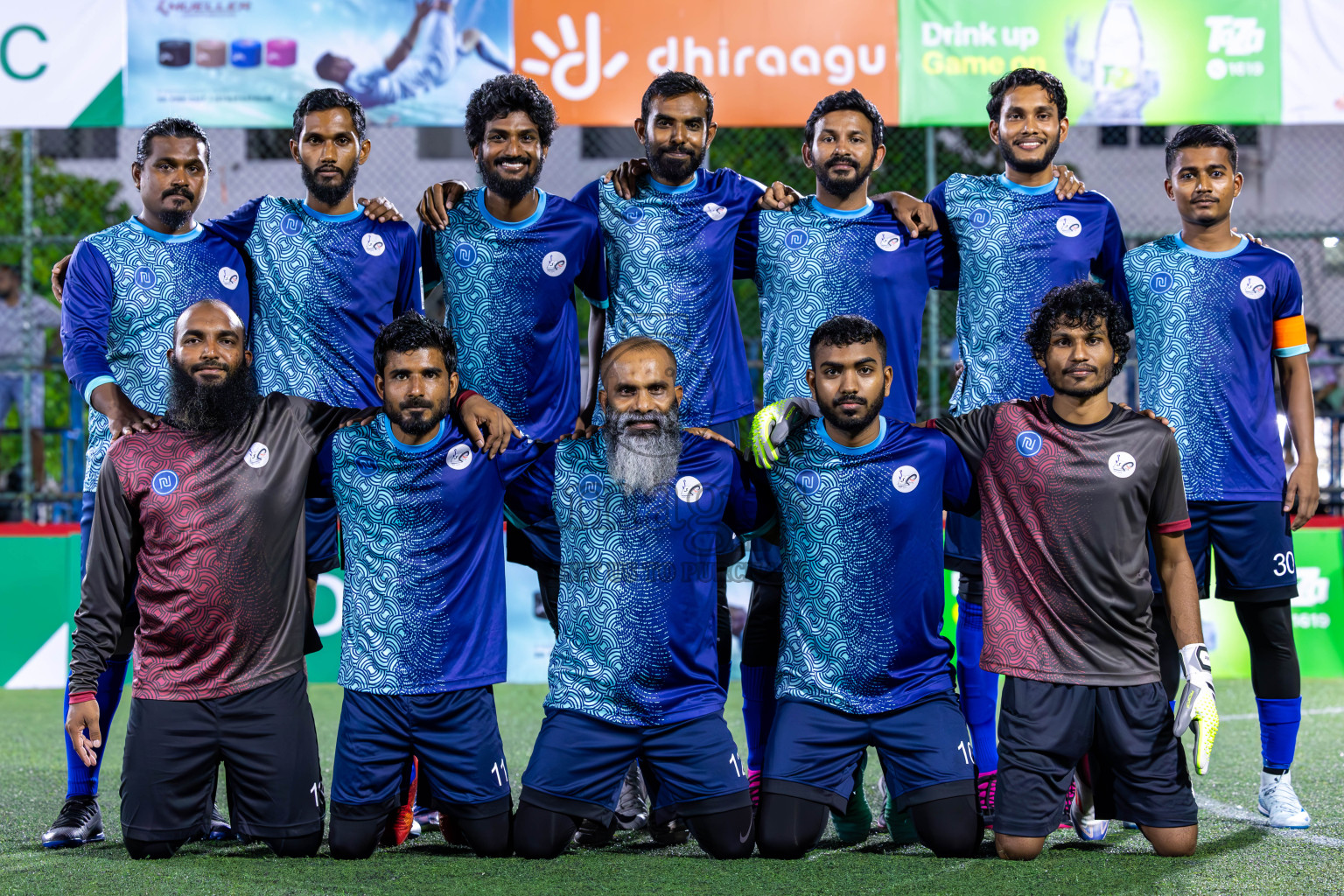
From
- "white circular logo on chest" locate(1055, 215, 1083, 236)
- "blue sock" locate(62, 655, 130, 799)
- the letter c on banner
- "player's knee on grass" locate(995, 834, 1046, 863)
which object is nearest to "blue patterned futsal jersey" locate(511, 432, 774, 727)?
"player's knee on grass" locate(995, 834, 1046, 863)

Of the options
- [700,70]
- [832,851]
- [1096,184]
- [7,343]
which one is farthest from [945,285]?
[1096,184]

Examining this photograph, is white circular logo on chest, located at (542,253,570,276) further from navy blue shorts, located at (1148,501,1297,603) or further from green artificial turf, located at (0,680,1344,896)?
navy blue shorts, located at (1148,501,1297,603)

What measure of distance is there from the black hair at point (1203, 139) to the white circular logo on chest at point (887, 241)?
94 centimetres

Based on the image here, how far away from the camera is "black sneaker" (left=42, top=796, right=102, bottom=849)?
13.6 feet

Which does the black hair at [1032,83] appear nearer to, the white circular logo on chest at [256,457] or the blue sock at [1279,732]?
the blue sock at [1279,732]

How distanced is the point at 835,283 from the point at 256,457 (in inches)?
74.7

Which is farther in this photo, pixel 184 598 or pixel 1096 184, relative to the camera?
pixel 1096 184

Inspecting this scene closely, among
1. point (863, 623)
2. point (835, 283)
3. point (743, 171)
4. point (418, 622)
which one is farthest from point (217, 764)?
point (743, 171)

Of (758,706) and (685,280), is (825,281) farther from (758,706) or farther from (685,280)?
(758,706)

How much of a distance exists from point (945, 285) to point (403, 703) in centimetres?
228

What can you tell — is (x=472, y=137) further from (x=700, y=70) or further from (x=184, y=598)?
(x=700, y=70)

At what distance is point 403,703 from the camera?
394 centimetres

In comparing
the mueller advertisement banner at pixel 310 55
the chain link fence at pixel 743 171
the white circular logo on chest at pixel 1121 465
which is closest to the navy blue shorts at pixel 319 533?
the white circular logo on chest at pixel 1121 465

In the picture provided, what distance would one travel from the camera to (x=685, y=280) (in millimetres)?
4434
